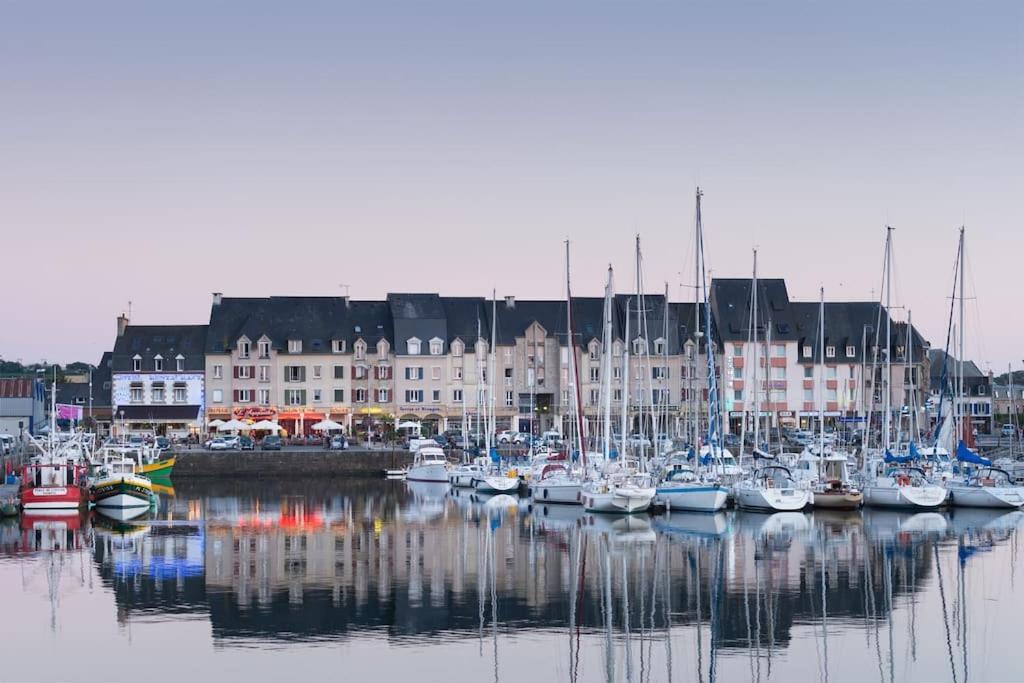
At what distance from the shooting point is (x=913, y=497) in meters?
56.9

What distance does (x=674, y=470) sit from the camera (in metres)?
59.9

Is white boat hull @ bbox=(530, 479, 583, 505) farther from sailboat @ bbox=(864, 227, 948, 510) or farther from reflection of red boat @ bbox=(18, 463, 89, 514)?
reflection of red boat @ bbox=(18, 463, 89, 514)

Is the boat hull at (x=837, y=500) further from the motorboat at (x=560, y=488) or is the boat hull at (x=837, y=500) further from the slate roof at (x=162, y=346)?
the slate roof at (x=162, y=346)

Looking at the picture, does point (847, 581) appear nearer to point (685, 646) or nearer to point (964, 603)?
point (964, 603)

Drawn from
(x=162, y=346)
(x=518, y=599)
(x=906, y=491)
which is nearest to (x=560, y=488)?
(x=906, y=491)

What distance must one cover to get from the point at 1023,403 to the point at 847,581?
389 feet

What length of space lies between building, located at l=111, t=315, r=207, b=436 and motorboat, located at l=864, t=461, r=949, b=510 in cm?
5298

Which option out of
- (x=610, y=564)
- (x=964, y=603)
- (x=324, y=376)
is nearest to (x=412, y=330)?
(x=324, y=376)

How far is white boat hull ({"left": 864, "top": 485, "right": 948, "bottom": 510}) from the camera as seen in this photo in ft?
186

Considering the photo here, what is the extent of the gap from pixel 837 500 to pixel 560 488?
35.6 feet

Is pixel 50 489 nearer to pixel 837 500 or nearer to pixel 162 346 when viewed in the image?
pixel 837 500

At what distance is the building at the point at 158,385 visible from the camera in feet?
328

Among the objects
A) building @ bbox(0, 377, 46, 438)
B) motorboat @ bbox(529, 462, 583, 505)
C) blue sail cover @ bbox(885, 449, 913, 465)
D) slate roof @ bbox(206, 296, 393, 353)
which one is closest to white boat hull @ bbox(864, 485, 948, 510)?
blue sail cover @ bbox(885, 449, 913, 465)

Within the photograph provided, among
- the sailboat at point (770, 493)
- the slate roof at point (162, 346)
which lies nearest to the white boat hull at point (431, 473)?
the sailboat at point (770, 493)
